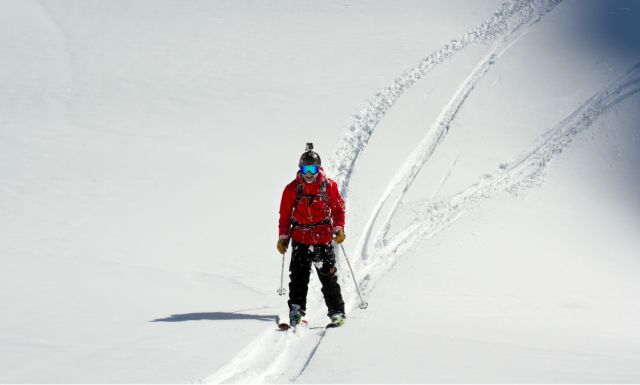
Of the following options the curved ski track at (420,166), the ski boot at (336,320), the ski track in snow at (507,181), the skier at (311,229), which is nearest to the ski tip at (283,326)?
the curved ski track at (420,166)

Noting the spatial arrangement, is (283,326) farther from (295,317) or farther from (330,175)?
(330,175)

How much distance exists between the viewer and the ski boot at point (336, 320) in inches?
239

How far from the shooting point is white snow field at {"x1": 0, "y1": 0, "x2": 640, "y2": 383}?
5.15 m

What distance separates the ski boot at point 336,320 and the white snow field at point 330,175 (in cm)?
11

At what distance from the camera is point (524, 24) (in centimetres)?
1714

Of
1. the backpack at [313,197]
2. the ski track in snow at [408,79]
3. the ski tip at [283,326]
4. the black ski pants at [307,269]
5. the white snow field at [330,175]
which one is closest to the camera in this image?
the white snow field at [330,175]

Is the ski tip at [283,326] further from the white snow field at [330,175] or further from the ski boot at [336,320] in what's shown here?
the ski boot at [336,320]

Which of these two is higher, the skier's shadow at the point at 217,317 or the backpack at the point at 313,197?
the backpack at the point at 313,197

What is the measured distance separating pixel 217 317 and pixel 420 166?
18.9ft

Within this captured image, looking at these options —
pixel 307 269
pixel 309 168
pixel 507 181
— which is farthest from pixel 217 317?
pixel 507 181

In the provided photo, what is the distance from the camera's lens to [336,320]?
20.2ft

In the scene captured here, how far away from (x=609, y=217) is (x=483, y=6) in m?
10.1

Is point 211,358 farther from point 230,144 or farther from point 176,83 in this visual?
point 176,83

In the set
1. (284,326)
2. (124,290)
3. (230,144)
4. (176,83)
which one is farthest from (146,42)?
(284,326)
